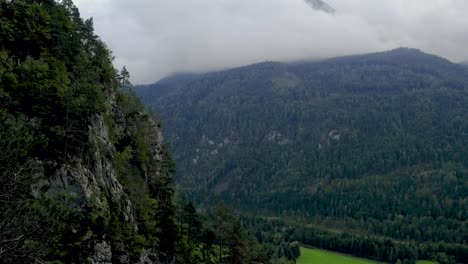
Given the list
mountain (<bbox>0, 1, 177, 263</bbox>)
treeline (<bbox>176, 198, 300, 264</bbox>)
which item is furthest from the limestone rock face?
treeline (<bbox>176, 198, 300, 264</bbox>)

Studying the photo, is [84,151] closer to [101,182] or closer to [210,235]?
[101,182]

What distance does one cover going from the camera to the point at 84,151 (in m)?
63.2

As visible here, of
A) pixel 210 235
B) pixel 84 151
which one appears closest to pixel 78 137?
pixel 84 151

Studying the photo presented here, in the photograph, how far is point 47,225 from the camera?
92.6ft

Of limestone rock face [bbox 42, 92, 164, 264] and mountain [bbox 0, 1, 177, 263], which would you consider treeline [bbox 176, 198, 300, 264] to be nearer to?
mountain [bbox 0, 1, 177, 263]

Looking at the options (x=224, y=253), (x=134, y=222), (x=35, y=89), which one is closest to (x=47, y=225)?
(x=35, y=89)

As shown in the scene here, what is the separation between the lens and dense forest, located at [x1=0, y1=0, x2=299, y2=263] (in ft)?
174

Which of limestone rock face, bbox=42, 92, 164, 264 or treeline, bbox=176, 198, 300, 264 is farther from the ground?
limestone rock face, bbox=42, 92, 164, 264

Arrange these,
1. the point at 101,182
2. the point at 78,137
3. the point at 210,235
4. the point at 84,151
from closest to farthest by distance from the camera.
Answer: the point at 78,137 → the point at 84,151 → the point at 101,182 → the point at 210,235

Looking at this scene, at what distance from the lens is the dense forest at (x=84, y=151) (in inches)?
2090

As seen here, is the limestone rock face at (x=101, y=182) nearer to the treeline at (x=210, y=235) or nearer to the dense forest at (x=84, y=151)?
the dense forest at (x=84, y=151)

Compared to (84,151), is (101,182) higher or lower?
lower

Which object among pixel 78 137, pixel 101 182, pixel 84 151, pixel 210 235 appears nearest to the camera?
pixel 78 137

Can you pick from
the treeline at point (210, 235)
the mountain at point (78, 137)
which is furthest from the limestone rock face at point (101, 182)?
the treeline at point (210, 235)
